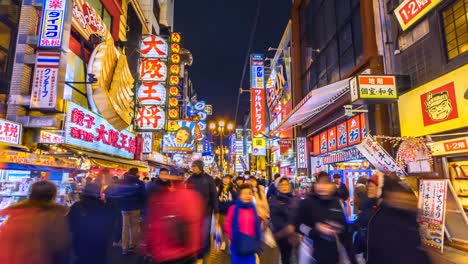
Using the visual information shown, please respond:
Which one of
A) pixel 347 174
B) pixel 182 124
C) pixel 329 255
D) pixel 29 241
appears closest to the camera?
pixel 29 241

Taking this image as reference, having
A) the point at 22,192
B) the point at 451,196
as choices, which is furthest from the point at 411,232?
the point at 22,192

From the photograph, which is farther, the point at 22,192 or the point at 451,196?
the point at 22,192

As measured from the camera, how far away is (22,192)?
837 cm

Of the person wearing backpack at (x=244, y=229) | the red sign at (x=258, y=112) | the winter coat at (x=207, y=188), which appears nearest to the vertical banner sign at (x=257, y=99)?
the red sign at (x=258, y=112)

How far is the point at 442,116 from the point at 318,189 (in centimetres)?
621

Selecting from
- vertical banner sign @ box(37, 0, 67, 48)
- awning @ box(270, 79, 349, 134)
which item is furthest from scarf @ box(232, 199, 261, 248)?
vertical banner sign @ box(37, 0, 67, 48)

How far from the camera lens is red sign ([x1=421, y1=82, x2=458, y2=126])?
7910mm

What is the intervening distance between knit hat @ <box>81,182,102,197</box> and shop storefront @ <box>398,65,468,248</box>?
7405mm

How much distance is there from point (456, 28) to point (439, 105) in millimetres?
2019

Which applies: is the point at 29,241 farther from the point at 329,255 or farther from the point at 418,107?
the point at 418,107

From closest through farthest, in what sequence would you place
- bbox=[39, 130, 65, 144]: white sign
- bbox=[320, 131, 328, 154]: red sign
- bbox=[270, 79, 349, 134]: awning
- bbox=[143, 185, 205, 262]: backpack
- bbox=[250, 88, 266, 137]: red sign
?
1. bbox=[143, 185, 205, 262]: backpack
2. bbox=[39, 130, 65, 144]: white sign
3. bbox=[270, 79, 349, 134]: awning
4. bbox=[320, 131, 328, 154]: red sign
5. bbox=[250, 88, 266, 137]: red sign

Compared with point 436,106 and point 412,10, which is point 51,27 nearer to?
point 412,10

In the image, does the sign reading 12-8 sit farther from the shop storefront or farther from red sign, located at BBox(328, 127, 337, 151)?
red sign, located at BBox(328, 127, 337, 151)

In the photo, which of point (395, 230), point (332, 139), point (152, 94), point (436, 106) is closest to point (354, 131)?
point (332, 139)
